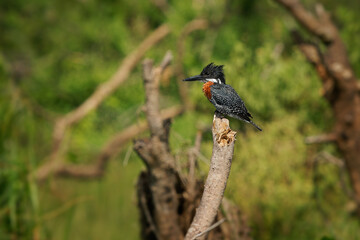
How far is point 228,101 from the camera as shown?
164 cm

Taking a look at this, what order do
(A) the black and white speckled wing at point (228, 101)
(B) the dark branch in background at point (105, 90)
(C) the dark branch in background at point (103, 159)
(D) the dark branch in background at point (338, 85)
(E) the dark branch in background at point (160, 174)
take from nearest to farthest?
(A) the black and white speckled wing at point (228, 101) → (E) the dark branch in background at point (160, 174) → (D) the dark branch in background at point (338, 85) → (C) the dark branch in background at point (103, 159) → (B) the dark branch in background at point (105, 90)

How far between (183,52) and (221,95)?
27.0 ft

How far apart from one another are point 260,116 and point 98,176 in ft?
13.9

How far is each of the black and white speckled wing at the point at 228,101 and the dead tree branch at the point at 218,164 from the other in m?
0.06

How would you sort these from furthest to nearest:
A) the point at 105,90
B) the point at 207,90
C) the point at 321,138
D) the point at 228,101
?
the point at 105,90 < the point at 321,138 < the point at 207,90 < the point at 228,101

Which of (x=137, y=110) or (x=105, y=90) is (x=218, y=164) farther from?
(x=105, y=90)

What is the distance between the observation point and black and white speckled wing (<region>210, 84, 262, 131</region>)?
164 centimetres

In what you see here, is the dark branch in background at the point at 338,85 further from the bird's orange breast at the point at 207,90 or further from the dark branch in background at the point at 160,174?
the bird's orange breast at the point at 207,90

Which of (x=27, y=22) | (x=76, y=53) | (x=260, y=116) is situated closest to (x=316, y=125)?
(x=260, y=116)

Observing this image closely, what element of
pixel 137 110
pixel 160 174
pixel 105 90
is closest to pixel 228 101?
pixel 160 174

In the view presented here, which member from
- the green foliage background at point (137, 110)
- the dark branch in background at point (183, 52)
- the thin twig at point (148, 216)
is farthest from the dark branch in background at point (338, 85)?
the dark branch in background at point (183, 52)

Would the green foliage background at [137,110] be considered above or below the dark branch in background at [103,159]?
above

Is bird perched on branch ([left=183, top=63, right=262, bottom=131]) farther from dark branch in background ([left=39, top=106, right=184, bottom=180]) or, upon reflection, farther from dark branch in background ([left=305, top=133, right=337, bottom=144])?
dark branch in background ([left=39, top=106, right=184, bottom=180])

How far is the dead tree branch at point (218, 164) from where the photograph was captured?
5.58ft
